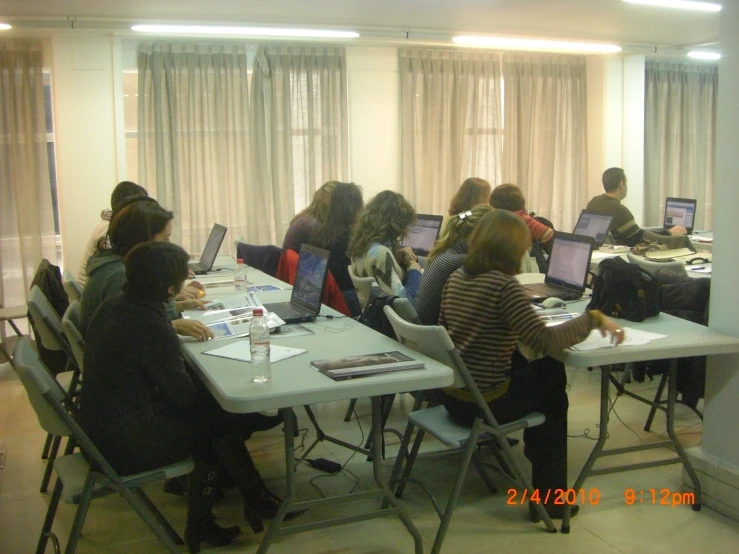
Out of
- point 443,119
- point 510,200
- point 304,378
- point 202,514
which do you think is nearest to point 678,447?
point 304,378

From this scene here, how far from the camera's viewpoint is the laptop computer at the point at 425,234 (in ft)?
17.9

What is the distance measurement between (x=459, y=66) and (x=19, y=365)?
5694 mm

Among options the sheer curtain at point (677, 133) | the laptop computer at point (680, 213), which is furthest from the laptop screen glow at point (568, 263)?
the sheer curtain at point (677, 133)

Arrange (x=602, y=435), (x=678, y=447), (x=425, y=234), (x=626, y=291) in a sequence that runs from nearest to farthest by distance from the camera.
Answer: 1. (x=602, y=435)
2. (x=678, y=447)
3. (x=626, y=291)
4. (x=425, y=234)

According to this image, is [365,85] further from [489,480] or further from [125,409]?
[125,409]

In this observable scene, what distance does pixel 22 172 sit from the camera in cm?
600

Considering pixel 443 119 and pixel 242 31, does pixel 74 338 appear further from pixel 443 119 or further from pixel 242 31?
pixel 443 119

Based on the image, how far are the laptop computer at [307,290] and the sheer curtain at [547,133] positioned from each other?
439cm

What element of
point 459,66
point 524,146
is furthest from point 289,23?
point 524,146

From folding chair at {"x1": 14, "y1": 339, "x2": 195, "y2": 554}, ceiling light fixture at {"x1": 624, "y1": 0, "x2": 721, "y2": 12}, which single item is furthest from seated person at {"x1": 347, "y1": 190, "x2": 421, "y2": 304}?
ceiling light fixture at {"x1": 624, "y1": 0, "x2": 721, "y2": 12}

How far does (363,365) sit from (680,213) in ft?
17.3

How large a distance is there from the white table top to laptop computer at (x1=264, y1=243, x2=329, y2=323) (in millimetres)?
318

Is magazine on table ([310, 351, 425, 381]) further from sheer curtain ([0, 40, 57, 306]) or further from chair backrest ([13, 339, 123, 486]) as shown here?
sheer curtain ([0, 40, 57, 306])

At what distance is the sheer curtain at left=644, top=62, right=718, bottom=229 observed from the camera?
812 cm
